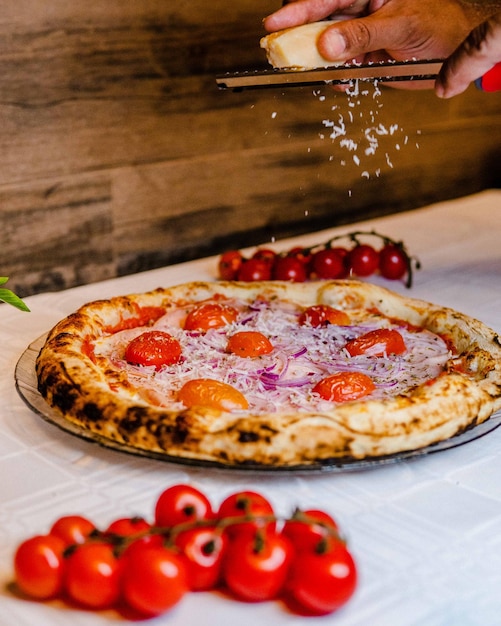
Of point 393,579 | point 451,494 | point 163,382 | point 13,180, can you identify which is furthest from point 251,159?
point 393,579

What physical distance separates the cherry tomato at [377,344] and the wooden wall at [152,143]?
0.59 m

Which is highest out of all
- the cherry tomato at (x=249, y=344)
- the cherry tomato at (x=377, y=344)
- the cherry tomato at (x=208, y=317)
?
the cherry tomato at (x=208, y=317)

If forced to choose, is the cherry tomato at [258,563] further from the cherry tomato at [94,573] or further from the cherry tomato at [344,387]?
the cherry tomato at [344,387]

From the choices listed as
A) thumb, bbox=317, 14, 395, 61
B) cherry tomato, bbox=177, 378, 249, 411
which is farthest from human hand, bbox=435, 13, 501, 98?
cherry tomato, bbox=177, 378, 249, 411

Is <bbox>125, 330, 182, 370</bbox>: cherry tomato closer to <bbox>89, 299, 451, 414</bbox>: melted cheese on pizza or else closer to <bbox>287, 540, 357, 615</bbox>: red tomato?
<bbox>89, 299, 451, 414</bbox>: melted cheese on pizza

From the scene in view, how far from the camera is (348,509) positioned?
1.06 m

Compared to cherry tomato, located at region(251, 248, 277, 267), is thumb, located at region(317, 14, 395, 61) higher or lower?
higher

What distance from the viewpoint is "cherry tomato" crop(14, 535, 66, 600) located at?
2.71 ft

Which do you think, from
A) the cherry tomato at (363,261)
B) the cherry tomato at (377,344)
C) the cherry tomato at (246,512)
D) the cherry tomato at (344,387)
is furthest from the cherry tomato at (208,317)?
the cherry tomato at (246,512)

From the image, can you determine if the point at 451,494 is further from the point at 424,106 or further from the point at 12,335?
the point at 424,106

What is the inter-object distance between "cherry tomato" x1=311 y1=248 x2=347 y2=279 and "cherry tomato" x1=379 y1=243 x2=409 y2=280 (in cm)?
11

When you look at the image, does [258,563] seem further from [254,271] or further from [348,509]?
[254,271]

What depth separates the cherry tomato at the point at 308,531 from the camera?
0.85 meters

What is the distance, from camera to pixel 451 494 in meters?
1.10
